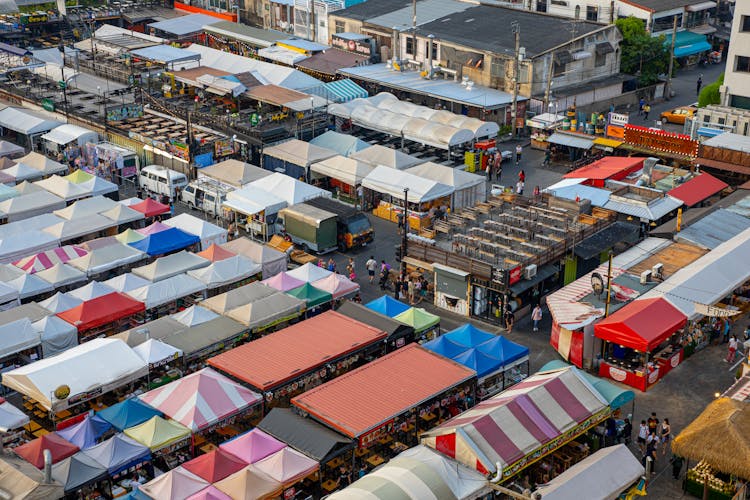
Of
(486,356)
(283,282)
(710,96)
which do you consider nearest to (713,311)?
(486,356)

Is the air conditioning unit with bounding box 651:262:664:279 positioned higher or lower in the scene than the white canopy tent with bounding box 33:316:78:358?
higher

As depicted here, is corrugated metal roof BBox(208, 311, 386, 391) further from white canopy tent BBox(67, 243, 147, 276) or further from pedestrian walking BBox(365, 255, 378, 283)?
white canopy tent BBox(67, 243, 147, 276)

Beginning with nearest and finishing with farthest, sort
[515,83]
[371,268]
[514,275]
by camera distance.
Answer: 1. [514,275]
2. [371,268]
3. [515,83]

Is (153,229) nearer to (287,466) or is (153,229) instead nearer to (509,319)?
(509,319)

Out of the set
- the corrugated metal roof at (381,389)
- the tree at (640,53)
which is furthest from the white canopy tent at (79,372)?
the tree at (640,53)

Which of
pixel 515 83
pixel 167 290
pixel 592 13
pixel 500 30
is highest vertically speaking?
pixel 500 30

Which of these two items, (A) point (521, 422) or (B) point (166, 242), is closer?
(A) point (521, 422)

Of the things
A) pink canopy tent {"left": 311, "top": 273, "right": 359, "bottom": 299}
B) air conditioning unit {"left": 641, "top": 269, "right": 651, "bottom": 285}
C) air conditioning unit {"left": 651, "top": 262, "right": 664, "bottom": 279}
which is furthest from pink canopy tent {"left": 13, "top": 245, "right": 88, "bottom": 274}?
air conditioning unit {"left": 651, "top": 262, "right": 664, "bottom": 279}

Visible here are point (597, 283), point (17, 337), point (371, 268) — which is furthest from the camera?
point (371, 268)
